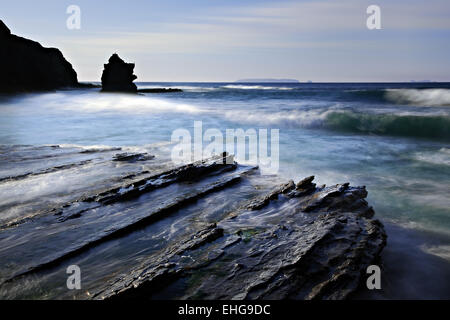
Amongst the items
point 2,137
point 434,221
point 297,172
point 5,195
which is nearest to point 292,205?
point 434,221

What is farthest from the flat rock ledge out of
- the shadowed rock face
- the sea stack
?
the sea stack

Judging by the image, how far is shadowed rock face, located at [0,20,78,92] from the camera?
45969 millimetres

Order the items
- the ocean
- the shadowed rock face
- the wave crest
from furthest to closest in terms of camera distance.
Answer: the shadowed rock face → the wave crest → the ocean

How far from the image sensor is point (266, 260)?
2.73 metres

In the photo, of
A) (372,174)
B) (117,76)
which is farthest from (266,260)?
(117,76)

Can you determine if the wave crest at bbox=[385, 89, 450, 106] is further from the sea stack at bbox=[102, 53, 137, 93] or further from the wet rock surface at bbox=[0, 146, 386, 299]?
the sea stack at bbox=[102, 53, 137, 93]

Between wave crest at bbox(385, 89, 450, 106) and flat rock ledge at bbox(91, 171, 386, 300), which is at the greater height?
wave crest at bbox(385, 89, 450, 106)

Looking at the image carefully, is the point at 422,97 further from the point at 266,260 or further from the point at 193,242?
the point at 193,242

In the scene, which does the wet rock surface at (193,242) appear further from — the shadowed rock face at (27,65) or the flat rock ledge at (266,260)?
the shadowed rock face at (27,65)

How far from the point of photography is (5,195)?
4320 mm

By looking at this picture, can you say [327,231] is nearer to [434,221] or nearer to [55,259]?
[434,221]

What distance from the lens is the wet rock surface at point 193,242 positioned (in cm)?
243

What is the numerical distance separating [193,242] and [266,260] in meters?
0.72
